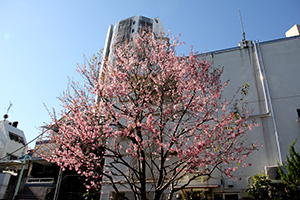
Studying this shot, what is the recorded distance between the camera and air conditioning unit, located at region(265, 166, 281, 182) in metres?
8.51

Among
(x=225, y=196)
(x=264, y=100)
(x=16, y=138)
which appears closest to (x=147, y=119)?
(x=225, y=196)

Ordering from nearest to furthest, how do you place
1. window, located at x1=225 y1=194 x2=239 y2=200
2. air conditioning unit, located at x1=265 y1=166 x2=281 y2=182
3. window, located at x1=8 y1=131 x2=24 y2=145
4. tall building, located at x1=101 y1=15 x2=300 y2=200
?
air conditioning unit, located at x1=265 y1=166 x2=281 y2=182
window, located at x1=225 y1=194 x2=239 y2=200
tall building, located at x1=101 y1=15 x2=300 y2=200
window, located at x1=8 y1=131 x2=24 y2=145

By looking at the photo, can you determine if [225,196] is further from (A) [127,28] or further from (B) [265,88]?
(A) [127,28]

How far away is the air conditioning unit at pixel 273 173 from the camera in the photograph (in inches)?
335

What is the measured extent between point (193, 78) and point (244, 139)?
3765 millimetres

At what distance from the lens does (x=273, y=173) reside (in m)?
8.66

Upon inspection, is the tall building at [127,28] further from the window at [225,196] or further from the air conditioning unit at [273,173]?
the air conditioning unit at [273,173]

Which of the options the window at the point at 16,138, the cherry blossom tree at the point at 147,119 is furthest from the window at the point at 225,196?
the window at the point at 16,138

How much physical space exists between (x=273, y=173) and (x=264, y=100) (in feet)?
11.1

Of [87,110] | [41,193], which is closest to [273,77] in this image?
[87,110]

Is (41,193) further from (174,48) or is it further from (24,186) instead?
(174,48)

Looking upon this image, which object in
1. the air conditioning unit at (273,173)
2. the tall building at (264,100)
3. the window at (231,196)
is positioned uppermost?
the tall building at (264,100)

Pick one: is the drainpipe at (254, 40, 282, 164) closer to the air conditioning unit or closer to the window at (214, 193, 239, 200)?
the air conditioning unit

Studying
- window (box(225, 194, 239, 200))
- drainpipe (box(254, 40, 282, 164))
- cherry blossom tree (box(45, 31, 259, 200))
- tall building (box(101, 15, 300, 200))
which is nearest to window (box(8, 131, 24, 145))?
tall building (box(101, 15, 300, 200))
